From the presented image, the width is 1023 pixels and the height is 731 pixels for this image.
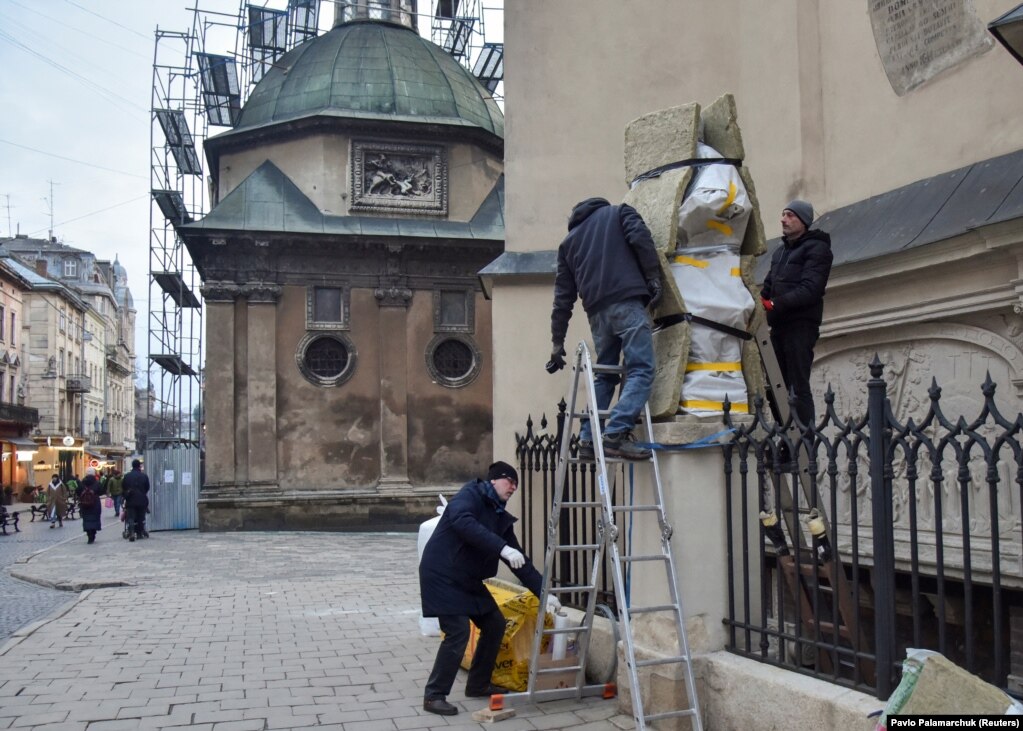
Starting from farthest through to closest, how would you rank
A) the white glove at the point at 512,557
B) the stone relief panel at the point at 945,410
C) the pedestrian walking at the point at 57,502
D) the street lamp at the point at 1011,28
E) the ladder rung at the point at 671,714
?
the pedestrian walking at the point at 57,502 → the stone relief panel at the point at 945,410 → the white glove at the point at 512,557 → the ladder rung at the point at 671,714 → the street lamp at the point at 1011,28

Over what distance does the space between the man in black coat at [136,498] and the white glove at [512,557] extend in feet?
55.7

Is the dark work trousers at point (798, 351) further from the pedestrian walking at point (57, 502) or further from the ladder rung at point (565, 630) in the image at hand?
the pedestrian walking at point (57, 502)

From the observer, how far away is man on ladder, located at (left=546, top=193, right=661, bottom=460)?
562cm

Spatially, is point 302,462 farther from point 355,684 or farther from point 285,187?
point 355,684

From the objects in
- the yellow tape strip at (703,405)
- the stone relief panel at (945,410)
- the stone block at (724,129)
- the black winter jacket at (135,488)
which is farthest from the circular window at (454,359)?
the yellow tape strip at (703,405)

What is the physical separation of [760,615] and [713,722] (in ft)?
2.27

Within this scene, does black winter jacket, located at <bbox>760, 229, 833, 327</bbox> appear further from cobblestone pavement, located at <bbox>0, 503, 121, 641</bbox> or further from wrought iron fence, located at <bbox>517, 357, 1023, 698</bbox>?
cobblestone pavement, located at <bbox>0, 503, 121, 641</bbox>

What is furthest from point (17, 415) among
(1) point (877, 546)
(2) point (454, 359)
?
(1) point (877, 546)

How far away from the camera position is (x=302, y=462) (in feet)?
78.4

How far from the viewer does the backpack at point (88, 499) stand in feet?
66.9

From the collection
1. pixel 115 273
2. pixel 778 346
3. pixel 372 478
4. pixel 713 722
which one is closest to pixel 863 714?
pixel 713 722

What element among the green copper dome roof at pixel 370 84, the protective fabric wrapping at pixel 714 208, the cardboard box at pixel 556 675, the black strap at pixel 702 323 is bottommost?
the cardboard box at pixel 556 675

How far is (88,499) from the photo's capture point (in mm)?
20391

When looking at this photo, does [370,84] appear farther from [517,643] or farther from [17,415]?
[17,415]
